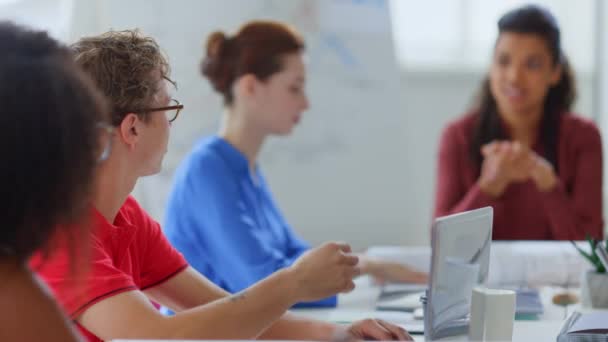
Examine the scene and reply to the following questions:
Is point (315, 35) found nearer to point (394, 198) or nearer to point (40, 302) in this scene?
point (394, 198)

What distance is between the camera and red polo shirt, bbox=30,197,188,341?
48.5 inches

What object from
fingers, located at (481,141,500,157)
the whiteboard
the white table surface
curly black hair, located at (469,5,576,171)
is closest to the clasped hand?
fingers, located at (481,141,500,157)

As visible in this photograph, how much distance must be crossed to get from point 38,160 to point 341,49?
2.67 m

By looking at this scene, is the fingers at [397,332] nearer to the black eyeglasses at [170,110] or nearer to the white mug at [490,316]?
the white mug at [490,316]

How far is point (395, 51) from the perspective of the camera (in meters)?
3.45

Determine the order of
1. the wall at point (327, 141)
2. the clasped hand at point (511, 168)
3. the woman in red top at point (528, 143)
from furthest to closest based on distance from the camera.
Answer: the wall at point (327, 141), the woman in red top at point (528, 143), the clasped hand at point (511, 168)

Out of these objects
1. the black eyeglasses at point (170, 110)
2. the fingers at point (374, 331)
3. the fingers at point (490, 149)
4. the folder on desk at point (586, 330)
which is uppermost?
the black eyeglasses at point (170, 110)

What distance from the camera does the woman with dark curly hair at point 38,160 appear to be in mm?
827

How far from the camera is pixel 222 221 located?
2.02 m

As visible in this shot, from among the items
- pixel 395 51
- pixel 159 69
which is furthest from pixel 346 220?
pixel 159 69

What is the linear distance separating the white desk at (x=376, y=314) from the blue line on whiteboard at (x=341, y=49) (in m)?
1.37

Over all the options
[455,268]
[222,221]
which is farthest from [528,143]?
[455,268]

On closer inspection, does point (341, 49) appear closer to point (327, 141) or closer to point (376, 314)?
point (327, 141)

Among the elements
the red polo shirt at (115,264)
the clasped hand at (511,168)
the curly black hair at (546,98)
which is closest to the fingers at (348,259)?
the red polo shirt at (115,264)
